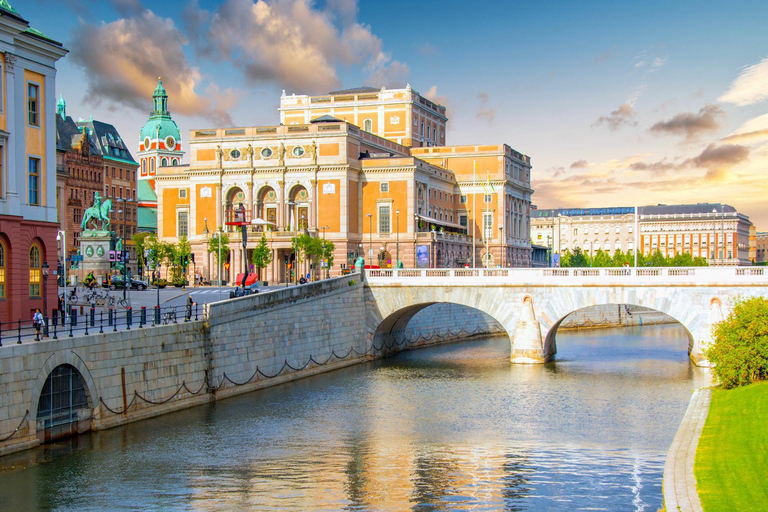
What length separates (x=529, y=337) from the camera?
64562 mm

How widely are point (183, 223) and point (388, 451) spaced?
8889 centimetres

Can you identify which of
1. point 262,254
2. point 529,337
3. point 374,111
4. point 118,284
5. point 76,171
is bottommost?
point 529,337

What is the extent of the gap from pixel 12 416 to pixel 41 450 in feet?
7.17

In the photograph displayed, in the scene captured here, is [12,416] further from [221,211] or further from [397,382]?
[221,211]

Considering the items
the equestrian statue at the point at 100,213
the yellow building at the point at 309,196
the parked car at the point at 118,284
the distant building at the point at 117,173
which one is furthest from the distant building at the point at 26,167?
the distant building at the point at 117,173

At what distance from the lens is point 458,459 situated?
37.0 metres

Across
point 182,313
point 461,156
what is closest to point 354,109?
point 461,156

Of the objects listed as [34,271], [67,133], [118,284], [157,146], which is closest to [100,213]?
[118,284]

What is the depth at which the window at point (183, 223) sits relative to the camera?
399 ft

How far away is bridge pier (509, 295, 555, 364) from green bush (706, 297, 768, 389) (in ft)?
62.2

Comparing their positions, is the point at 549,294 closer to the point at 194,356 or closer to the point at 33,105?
the point at 194,356

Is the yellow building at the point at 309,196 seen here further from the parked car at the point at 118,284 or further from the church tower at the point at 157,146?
the church tower at the point at 157,146

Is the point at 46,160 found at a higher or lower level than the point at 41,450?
higher

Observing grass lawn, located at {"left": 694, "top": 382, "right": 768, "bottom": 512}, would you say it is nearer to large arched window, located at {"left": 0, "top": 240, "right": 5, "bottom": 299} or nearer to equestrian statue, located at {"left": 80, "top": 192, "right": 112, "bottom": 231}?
large arched window, located at {"left": 0, "top": 240, "right": 5, "bottom": 299}
